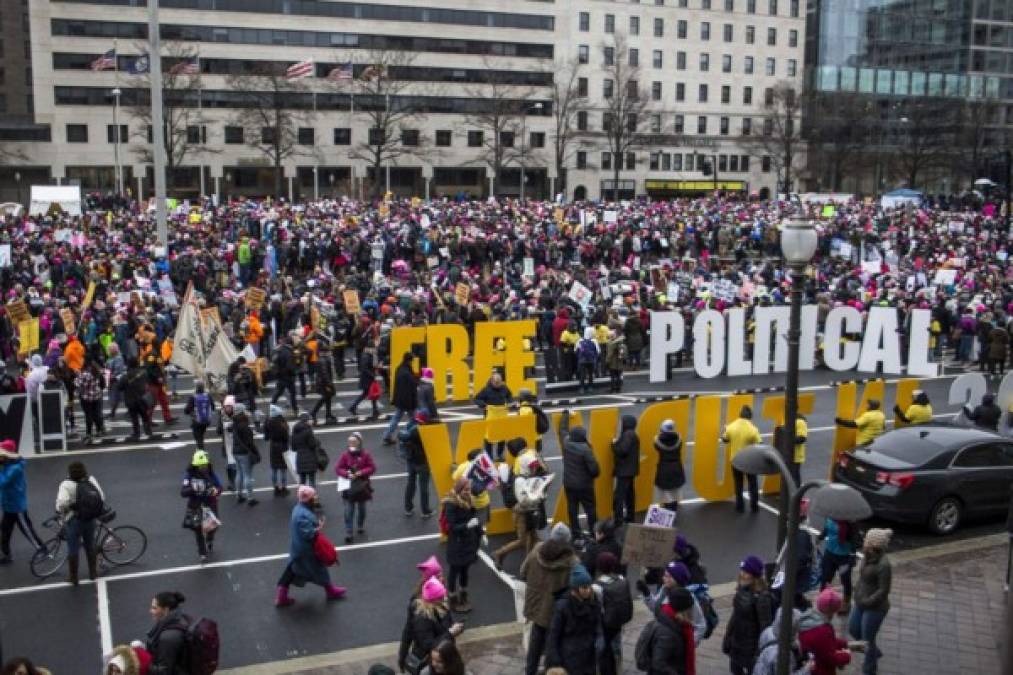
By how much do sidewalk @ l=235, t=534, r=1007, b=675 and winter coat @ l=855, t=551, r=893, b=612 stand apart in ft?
2.91

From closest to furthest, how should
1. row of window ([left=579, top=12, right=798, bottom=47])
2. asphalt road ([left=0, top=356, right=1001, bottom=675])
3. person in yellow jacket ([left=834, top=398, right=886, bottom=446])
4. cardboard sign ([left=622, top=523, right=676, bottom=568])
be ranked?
cardboard sign ([left=622, top=523, right=676, bottom=568]) → asphalt road ([left=0, top=356, right=1001, bottom=675]) → person in yellow jacket ([left=834, top=398, right=886, bottom=446]) → row of window ([left=579, top=12, right=798, bottom=47])

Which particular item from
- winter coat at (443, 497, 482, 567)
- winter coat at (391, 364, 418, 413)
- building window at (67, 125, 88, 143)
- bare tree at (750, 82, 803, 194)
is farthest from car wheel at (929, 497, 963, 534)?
bare tree at (750, 82, 803, 194)

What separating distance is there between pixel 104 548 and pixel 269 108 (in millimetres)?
77989

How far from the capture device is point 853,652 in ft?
35.3

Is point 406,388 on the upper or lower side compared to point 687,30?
lower

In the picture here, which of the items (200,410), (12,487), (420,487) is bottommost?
(420,487)

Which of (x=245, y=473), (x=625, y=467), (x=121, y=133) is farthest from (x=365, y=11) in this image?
(x=625, y=467)

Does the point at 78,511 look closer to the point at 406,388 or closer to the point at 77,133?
the point at 406,388

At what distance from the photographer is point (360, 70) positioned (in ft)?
287

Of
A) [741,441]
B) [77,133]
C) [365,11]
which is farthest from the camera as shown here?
[365,11]

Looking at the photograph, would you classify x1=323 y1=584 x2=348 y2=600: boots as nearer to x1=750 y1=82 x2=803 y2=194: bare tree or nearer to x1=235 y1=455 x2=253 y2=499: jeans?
x1=235 y1=455 x2=253 y2=499: jeans

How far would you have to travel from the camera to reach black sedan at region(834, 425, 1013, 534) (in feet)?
46.3

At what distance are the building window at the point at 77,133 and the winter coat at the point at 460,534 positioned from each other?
82358mm

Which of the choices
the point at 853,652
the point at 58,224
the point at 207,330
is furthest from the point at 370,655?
the point at 58,224
